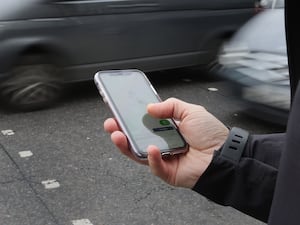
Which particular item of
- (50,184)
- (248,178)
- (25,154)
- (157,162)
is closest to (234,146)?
(248,178)

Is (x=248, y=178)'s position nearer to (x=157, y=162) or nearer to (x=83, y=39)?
(x=157, y=162)

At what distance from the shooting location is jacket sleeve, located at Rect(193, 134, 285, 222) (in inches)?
58.1

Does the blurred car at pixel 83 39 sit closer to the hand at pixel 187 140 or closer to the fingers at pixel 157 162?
the hand at pixel 187 140

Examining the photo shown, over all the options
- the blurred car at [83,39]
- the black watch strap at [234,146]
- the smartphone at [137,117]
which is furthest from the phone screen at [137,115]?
the blurred car at [83,39]

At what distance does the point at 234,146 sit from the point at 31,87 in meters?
4.53

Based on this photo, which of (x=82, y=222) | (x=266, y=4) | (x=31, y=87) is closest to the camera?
(x=82, y=222)

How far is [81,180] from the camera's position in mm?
4250

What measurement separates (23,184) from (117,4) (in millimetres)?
2541

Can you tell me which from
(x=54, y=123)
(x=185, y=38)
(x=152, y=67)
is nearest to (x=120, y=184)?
(x=54, y=123)

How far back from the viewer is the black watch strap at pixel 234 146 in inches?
59.2

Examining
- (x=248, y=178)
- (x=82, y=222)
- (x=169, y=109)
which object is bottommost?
(x=82, y=222)

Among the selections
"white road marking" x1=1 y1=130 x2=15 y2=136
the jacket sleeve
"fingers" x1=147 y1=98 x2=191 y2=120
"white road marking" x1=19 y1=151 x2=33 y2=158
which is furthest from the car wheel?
the jacket sleeve

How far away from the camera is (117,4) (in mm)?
5945

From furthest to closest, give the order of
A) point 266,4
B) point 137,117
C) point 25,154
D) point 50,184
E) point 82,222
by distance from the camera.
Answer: point 266,4
point 25,154
point 50,184
point 82,222
point 137,117
